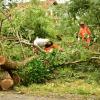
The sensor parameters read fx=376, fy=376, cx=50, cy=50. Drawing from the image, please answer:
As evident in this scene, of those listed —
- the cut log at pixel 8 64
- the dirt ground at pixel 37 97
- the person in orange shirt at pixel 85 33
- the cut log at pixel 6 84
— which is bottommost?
the dirt ground at pixel 37 97

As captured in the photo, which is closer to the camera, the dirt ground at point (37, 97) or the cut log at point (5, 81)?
the dirt ground at point (37, 97)

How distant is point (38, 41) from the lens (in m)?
13.3

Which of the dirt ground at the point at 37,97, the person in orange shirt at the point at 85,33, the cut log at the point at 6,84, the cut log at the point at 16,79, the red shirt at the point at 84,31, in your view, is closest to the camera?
the dirt ground at the point at 37,97

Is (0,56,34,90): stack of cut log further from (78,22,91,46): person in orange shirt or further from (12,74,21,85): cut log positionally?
(78,22,91,46): person in orange shirt

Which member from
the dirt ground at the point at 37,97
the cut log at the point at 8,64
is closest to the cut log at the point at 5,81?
the cut log at the point at 8,64

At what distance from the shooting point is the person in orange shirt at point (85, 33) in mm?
11914

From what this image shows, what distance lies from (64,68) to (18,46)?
1632 mm

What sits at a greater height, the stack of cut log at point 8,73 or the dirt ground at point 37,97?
the stack of cut log at point 8,73

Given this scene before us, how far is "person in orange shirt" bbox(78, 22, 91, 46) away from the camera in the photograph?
11.9 metres

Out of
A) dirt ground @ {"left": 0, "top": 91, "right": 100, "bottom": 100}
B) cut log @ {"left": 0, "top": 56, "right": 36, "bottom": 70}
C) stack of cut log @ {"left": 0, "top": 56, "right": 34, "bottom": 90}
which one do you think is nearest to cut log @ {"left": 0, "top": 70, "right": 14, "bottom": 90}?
stack of cut log @ {"left": 0, "top": 56, "right": 34, "bottom": 90}

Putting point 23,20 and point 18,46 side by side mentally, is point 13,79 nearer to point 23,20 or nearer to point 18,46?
point 18,46

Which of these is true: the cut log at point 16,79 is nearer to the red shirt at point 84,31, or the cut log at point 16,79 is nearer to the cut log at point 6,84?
the cut log at point 6,84

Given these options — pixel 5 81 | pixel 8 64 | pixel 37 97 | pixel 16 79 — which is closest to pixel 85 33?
pixel 16 79

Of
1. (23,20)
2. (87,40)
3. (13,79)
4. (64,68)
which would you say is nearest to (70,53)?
(64,68)
